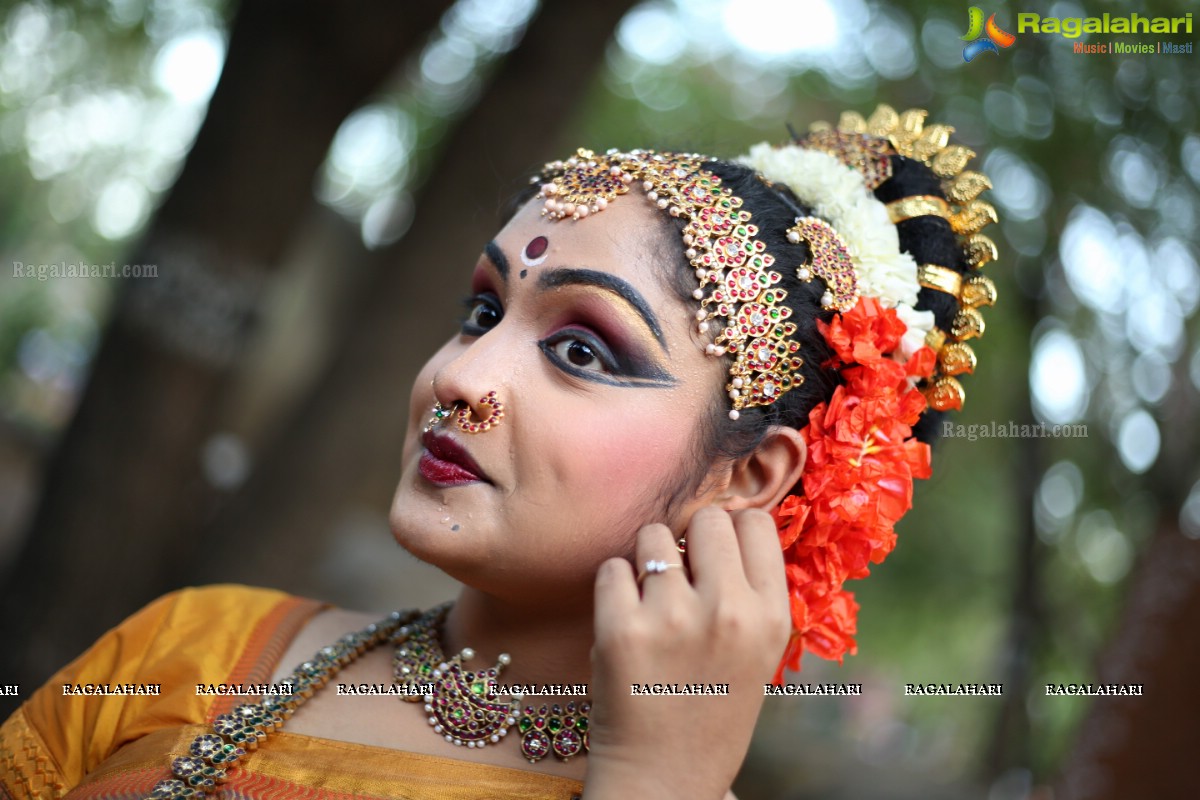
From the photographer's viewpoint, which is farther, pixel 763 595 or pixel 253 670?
pixel 253 670

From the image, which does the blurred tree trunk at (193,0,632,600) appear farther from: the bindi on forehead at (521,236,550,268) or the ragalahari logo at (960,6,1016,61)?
the bindi on forehead at (521,236,550,268)

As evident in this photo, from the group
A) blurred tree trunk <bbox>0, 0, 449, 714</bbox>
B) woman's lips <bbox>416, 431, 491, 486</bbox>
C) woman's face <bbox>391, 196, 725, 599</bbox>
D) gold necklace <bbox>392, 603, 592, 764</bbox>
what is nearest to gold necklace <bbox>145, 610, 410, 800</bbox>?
gold necklace <bbox>392, 603, 592, 764</bbox>

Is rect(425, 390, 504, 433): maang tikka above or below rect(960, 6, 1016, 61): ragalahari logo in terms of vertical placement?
below

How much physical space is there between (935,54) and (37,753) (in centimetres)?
585

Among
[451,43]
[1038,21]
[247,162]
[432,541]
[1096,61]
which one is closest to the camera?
[432,541]

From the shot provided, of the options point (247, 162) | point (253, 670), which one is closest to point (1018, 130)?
A: point (247, 162)

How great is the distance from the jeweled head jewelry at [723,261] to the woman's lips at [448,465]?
0.56 metres

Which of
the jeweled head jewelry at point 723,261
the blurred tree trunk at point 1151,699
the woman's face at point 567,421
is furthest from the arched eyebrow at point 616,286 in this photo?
the blurred tree trunk at point 1151,699

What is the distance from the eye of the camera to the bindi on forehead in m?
2.02

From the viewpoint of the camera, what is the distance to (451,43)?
6.84m

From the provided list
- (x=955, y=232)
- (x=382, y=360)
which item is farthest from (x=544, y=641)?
(x=382, y=360)

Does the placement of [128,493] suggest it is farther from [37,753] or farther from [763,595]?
[763,595]

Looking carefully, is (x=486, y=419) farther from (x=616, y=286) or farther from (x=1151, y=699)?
(x=1151, y=699)

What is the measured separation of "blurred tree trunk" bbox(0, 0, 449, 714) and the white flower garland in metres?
2.53
